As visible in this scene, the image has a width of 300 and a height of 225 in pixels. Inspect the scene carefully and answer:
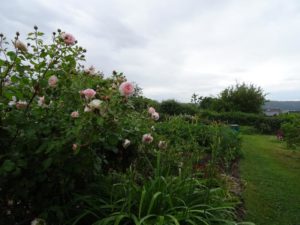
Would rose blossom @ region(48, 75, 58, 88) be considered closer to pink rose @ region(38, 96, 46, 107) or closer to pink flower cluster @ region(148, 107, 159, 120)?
pink rose @ region(38, 96, 46, 107)

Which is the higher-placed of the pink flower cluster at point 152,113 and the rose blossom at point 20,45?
the rose blossom at point 20,45

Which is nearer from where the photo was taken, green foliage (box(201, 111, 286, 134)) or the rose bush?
the rose bush

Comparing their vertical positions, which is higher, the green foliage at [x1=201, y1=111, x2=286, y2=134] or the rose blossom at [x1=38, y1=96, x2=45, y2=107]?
the rose blossom at [x1=38, y1=96, x2=45, y2=107]

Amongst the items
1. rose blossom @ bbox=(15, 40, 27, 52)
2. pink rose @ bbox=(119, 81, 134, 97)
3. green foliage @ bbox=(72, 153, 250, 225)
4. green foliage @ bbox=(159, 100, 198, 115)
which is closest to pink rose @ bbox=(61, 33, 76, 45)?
rose blossom @ bbox=(15, 40, 27, 52)

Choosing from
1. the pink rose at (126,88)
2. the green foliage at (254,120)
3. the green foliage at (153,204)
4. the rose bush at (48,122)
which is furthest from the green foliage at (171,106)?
the pink rose at (126,88)

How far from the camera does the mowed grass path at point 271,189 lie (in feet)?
13.2

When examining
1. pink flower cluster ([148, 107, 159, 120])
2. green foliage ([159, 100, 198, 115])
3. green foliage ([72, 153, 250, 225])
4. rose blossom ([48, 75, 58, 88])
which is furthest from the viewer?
green foliage ([159, 100, 198, 115])

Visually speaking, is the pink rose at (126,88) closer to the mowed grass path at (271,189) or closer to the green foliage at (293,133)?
the mowed grass path at (271,189)

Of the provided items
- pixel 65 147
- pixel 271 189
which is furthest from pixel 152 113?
pixel 271 189

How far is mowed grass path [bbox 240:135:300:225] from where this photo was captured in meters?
4.02

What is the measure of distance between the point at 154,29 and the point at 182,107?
A: 1321 centimetres

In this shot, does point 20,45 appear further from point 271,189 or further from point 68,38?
point 271,189

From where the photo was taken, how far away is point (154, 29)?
7.88 m

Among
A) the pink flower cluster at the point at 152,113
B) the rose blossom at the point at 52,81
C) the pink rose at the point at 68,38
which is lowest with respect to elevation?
the pink flower cluster at the point at 152,113
